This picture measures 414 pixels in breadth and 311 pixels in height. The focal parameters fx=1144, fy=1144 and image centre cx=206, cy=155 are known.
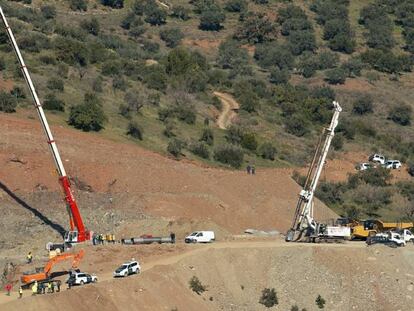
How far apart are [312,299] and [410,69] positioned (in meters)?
104

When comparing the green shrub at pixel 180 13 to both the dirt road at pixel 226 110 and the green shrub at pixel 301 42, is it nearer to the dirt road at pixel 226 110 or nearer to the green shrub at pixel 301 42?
the green shrub at pixel 301 42

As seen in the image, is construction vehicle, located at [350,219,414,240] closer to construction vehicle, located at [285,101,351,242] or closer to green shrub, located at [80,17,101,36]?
construction vehicle, located at [285,101,351,242]

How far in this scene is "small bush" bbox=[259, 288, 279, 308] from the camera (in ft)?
219

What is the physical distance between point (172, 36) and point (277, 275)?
103 m

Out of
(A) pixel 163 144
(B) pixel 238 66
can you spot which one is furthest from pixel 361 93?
(A) pixel 163 144

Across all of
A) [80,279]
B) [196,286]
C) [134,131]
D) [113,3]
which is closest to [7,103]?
[134,131]

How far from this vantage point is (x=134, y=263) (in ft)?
213

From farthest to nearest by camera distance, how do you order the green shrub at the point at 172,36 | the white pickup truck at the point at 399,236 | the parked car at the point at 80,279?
1. the green shrub at the point at 172,36
2. the white pickup truck at the point at 399,236
3. the parked car at the point at 80,279

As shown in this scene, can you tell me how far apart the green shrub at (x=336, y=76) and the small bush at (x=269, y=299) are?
292 ft

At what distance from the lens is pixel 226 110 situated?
129375 mm

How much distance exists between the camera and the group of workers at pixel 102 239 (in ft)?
240

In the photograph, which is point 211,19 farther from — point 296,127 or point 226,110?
point 296,127

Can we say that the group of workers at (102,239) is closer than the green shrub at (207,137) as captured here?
Yes

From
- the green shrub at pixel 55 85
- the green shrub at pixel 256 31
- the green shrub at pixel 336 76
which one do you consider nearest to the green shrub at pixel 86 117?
the green shrub at pixel 55 85
